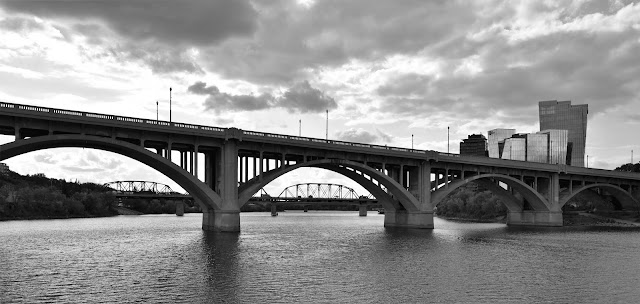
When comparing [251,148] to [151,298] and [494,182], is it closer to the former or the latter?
[151,298]

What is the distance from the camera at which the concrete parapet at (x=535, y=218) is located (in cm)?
11700

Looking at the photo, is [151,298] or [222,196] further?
[222,196]

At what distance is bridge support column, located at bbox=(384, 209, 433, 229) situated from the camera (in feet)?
313

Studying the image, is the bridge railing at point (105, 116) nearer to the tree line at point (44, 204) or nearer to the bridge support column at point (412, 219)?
the bridge support column at point (412, 219)

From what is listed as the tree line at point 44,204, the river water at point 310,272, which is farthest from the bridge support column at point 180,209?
the river water at point 310,272

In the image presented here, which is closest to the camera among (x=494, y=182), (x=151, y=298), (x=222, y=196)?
(x=151, y=298)

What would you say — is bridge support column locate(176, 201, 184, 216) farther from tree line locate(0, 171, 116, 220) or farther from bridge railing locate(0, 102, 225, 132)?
bridge railing locate(0, 102, 225, 132)

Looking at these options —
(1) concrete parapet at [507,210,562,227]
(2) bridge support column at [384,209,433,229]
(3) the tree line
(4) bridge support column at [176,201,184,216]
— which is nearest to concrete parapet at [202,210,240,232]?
(2) bridge support column at [384,209,433,229]

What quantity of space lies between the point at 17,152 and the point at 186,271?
28208 mm

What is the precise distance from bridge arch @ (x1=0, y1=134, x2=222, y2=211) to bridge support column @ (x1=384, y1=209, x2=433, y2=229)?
3650 cm

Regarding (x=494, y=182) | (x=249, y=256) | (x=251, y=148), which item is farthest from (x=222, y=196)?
(x=494, y=182)

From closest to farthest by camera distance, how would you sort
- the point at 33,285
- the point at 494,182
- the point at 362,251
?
the point at 33,285 → the point at 362,251 → the point at 494,182

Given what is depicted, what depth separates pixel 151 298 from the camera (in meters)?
31.2

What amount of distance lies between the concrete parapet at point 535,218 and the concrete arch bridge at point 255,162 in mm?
213
